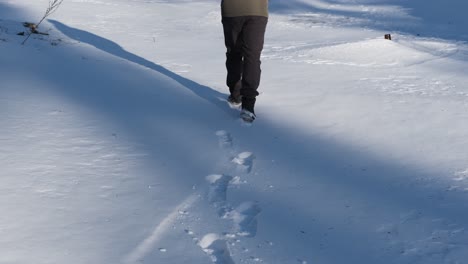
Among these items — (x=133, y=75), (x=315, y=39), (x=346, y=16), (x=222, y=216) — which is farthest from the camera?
(x=346, y=16)

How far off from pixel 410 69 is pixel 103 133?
16.9ft

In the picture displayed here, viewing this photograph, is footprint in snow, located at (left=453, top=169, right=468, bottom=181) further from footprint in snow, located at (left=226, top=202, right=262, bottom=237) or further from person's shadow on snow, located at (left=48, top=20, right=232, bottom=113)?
person's shadow on snow, located at (left=48, top=20, right=232, bottom=113)

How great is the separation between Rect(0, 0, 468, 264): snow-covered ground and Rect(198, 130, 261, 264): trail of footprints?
1 cm

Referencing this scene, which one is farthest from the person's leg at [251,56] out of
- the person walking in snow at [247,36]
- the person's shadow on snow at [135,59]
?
the person's shadow on snow at [135,59]

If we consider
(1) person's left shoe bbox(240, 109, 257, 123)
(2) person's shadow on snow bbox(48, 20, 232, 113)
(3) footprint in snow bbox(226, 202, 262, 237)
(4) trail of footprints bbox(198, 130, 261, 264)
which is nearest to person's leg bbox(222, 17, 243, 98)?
(2) person's shadow on snow bbox(48, 20, 232, 113)

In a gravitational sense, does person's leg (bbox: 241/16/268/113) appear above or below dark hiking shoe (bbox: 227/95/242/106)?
above

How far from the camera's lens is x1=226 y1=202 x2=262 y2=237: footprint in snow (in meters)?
3.71

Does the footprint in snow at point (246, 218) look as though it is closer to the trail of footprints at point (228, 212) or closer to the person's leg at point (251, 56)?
the trail of footprints at point (228, 212)

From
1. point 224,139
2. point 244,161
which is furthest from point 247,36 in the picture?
point 244,161

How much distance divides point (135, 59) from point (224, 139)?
3.60 metres

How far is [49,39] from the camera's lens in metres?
8.73

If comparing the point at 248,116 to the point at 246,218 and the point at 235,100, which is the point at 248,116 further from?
the point at 246,218

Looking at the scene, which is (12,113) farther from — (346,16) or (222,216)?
(346,16)

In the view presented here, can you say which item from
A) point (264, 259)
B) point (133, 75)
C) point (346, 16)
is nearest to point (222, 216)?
point (264, 259)
